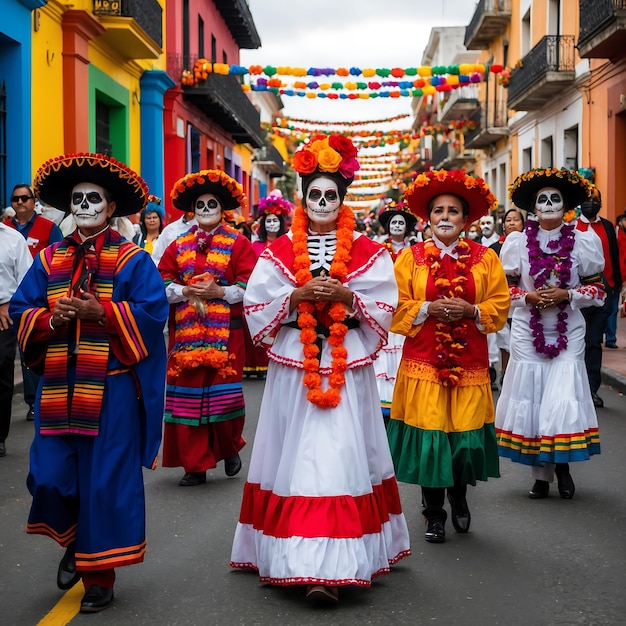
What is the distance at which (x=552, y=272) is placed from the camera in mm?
7113

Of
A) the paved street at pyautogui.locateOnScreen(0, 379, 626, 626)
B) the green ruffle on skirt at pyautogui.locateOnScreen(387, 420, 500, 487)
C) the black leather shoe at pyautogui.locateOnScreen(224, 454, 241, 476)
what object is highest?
the green ruffle on skirt at pyautogui.locateOnScreen(387, 420, 500, 487)

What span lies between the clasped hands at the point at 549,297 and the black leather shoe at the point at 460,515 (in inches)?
64.7

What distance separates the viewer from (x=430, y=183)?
6.04 meters

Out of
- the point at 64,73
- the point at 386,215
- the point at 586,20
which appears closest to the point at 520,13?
the point at 586,20

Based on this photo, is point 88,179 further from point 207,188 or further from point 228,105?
point 228,105

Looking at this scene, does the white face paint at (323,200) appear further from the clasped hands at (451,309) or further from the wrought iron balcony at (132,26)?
the wrought iron balcony at (132,26)

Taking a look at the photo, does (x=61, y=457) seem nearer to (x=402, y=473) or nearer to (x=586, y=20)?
(x=402, y=473)

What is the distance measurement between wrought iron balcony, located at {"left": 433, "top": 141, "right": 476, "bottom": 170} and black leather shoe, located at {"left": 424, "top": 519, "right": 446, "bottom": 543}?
3610 centimetres

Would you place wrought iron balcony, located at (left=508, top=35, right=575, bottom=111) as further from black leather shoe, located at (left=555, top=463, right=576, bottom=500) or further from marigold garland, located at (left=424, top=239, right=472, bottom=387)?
marigold garland, located at (left=424, top=239, right=472, bottom=387)

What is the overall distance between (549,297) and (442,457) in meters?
1.72

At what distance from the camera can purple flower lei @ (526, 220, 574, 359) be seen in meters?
7.04

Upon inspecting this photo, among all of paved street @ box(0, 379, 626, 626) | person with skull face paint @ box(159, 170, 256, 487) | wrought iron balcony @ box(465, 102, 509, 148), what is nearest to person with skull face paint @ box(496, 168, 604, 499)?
paved street @ box(0, 379, 626, 626)

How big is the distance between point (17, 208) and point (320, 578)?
6.24m

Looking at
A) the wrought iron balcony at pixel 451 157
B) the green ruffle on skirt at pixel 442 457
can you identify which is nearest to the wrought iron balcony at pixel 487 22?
the wrought iron balcony at pixel 451 157
